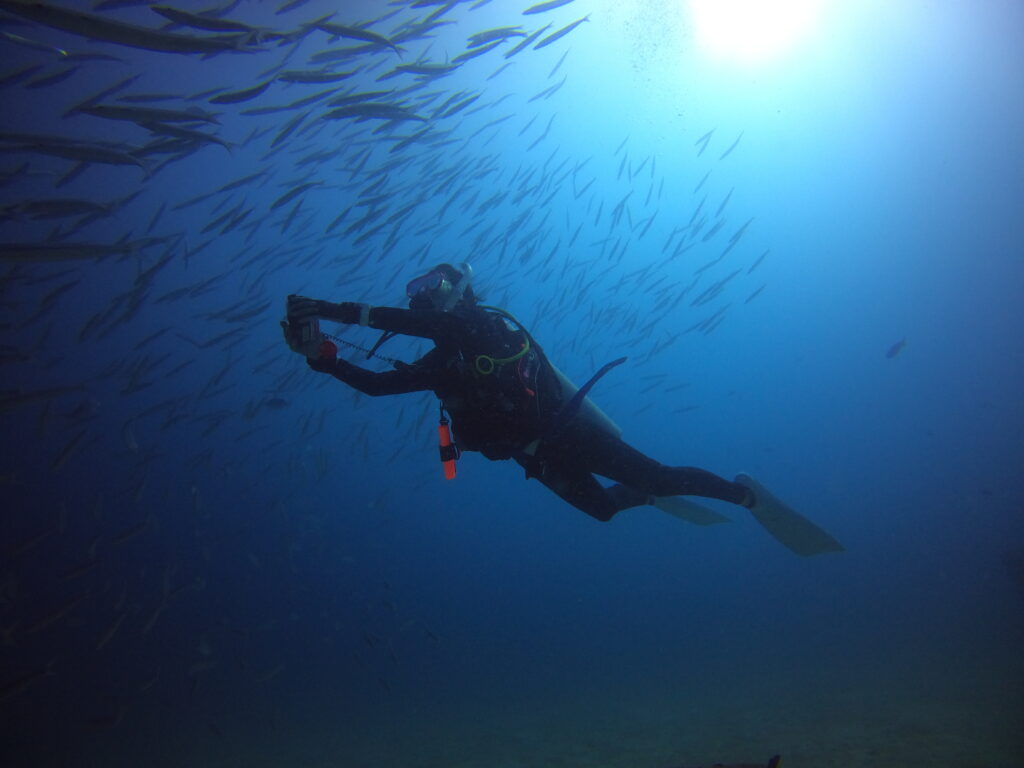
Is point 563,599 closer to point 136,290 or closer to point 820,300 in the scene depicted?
point 136,290

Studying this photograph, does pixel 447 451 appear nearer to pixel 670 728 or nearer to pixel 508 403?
pixel 508 403

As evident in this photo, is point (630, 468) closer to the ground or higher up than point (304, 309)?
closer to the ground

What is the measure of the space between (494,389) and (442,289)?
→ 0.92 m

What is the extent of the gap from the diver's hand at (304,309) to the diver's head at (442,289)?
0.76m

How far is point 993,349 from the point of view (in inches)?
2223

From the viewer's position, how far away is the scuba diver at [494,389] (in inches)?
134

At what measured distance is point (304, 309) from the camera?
3148mm

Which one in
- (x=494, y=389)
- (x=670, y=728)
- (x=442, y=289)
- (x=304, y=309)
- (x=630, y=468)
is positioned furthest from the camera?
(x=670, y=728)

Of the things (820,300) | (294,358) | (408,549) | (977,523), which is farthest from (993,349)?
(294,358)

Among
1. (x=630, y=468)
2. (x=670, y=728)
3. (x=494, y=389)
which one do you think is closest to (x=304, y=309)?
(x=494, y=389)

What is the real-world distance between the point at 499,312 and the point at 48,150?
13.1 feet

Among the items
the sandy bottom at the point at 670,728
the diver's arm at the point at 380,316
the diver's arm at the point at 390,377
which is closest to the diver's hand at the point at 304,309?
the diver's arm at the point at 380,316

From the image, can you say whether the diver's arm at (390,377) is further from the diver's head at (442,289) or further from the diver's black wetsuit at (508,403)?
the diver's head at (442,289)

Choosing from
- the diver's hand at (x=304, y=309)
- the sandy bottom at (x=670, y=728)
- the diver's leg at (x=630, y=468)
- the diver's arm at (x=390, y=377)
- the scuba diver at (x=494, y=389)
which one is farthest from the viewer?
the sandy bottom at (x=670, y=728)
